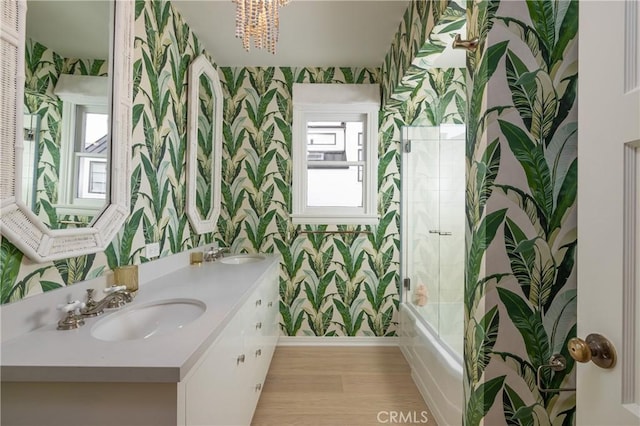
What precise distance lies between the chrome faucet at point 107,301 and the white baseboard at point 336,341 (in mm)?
1913

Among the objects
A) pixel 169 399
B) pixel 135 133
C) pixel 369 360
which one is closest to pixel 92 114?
pixel 135 133

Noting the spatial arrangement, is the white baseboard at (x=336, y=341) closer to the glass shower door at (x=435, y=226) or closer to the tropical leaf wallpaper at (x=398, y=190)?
the tropical leaf wallpaper at (x=398, y=190)

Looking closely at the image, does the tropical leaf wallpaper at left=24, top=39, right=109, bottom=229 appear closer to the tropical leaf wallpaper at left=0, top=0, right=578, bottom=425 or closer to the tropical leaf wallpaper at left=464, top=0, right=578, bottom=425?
the tropical leaf wallpaper at left=0, top=0, right=578, bottom=425

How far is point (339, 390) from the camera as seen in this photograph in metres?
2.17

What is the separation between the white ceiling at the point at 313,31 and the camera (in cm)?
212

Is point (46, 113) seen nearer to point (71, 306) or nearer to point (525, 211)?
point (71, 306)

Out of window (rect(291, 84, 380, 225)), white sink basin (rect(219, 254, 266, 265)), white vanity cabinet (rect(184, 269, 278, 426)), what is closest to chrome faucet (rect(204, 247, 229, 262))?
white sink basin (rect(219, 254, 266, 265))

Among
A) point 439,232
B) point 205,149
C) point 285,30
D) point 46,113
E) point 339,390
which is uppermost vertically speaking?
point 285,30

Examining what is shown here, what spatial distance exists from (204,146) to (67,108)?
141 centimetres

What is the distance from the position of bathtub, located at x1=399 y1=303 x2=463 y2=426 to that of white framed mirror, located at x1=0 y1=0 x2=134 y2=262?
186cm

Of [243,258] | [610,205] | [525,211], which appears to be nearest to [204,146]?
[243,258]

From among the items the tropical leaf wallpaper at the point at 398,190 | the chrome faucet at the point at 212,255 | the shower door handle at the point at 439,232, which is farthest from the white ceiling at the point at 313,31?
the chrome faucet at the point at 212,255

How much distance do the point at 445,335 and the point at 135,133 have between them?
228 centimetres

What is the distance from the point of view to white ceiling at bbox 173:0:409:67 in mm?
2115
